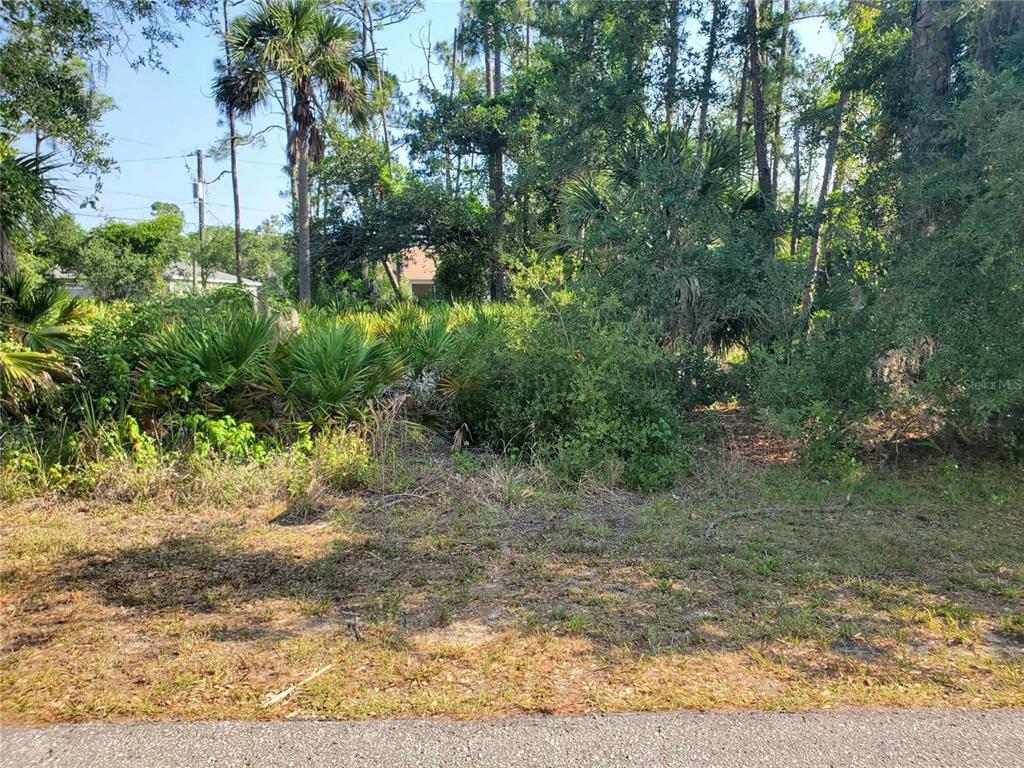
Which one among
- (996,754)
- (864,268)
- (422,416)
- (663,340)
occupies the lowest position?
(996,754)

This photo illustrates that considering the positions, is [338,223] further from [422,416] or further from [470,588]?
[470,588]

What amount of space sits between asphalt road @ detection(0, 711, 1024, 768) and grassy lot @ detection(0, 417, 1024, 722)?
0.12 m

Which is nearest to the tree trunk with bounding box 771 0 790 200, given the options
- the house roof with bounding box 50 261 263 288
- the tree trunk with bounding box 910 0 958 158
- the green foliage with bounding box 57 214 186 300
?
the tree trunk with bounding box 910 0 958 158

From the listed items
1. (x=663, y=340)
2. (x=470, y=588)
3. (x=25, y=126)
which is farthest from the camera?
(x=663, y=340)

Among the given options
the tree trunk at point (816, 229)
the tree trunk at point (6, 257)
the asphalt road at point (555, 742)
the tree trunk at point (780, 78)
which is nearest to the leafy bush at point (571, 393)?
the tree trunk at point (816, 229)

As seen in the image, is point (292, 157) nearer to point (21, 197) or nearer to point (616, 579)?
point (21, 197)

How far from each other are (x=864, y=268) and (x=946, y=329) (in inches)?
94.8

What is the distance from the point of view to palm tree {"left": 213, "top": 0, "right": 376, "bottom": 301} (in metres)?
16.3

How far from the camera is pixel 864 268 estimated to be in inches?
364

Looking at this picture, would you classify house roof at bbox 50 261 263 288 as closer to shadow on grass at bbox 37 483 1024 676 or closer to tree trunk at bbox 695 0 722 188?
tree trunk at bbox 695 0 722 188

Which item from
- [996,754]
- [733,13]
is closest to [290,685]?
[996,754]

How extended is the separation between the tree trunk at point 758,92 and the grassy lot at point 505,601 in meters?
7.08

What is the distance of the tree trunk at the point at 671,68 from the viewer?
1130cm

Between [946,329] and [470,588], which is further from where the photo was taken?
[946,329]
